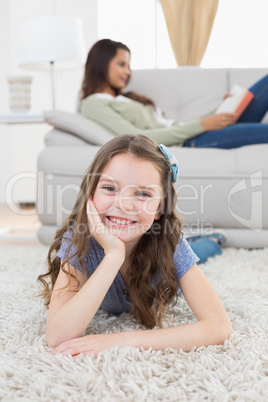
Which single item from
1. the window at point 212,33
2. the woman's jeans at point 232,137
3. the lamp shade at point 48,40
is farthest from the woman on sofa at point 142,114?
the window at point 212,33

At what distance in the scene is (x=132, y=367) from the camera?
0.76 metres

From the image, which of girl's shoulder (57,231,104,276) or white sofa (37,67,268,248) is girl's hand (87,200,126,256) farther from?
white sofa (37,67,268,248)

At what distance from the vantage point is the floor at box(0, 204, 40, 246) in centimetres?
251

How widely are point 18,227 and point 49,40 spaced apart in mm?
1111

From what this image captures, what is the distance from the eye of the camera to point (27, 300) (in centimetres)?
123

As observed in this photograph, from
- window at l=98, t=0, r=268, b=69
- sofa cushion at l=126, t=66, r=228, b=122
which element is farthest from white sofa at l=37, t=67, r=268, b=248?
window at l=98, t=0, r=268, b=69

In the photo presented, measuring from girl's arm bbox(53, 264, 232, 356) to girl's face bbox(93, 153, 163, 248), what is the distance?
15 cm

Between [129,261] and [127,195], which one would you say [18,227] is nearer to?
[129,261]

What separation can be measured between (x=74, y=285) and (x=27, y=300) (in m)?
0.34

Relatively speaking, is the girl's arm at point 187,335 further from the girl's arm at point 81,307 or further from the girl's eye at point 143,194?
the girl's eye at point 143,194

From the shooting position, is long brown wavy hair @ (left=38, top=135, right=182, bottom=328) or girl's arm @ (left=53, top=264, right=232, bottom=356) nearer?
girl's arm @ (left=53, top=264, right=232, bottom=356)

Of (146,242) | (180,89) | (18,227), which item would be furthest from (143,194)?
(18,227)

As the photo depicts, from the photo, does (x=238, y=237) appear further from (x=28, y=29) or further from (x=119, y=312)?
(x=28, y=29)

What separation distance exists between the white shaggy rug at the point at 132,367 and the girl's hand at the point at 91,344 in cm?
2
